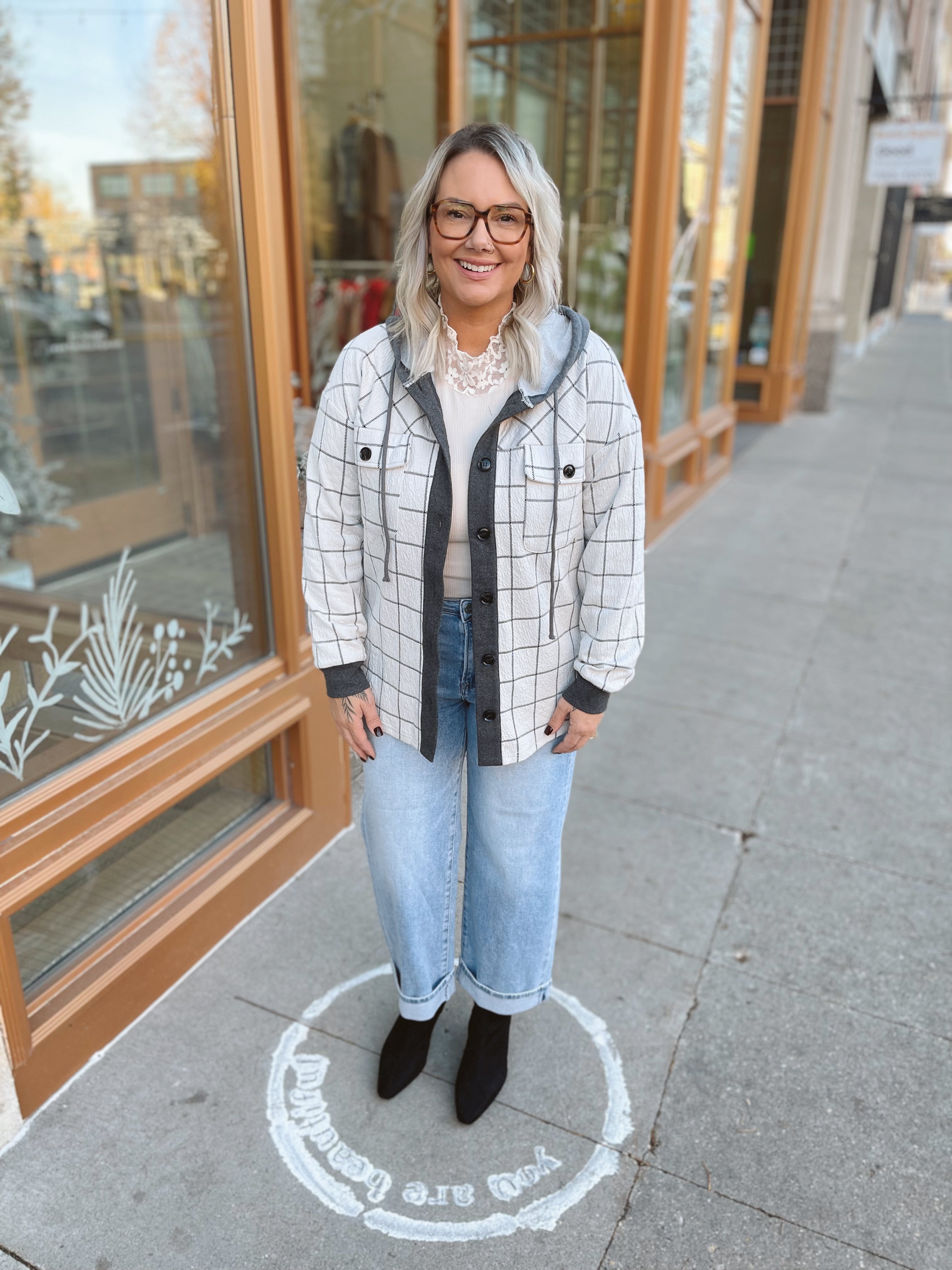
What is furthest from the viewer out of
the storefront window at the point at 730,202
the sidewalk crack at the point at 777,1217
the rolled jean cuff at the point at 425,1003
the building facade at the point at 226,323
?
the storefront window at the point at 730,202

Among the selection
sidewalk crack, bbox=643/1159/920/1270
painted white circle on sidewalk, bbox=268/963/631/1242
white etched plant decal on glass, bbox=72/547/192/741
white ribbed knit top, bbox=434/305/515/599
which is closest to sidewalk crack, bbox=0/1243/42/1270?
painted white circle on sidewalk, bbox=268/963/631/1242

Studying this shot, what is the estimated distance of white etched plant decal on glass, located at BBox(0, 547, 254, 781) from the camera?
2143mm

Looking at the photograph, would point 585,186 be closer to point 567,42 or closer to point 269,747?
point 567,42

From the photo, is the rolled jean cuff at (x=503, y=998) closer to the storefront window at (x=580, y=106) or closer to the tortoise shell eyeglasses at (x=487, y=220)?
the tortoise shell eyeglasses at (x=487, y=220)

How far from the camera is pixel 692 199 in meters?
6.68

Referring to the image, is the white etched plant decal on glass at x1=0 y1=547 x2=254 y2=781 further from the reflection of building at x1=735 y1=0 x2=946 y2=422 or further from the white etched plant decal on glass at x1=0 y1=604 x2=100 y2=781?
the reflection of building at x1=735 y1=0 x2=946 y2=422

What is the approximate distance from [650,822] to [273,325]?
214cm

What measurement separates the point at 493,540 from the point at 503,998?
112 cm

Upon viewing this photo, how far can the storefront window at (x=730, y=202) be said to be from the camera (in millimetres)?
7211

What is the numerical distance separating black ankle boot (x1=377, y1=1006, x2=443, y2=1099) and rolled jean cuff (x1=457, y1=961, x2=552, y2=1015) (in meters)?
0.07

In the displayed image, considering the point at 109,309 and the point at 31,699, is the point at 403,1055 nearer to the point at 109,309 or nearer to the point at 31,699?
the point at 31,699

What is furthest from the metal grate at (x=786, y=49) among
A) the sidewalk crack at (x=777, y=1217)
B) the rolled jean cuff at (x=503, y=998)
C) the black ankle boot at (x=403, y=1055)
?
the sidewalk crack at (x=777, y=1217)

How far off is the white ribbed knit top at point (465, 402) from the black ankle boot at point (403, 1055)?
3.76 ft

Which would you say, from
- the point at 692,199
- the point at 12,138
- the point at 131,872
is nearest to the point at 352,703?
the point at 131,872
